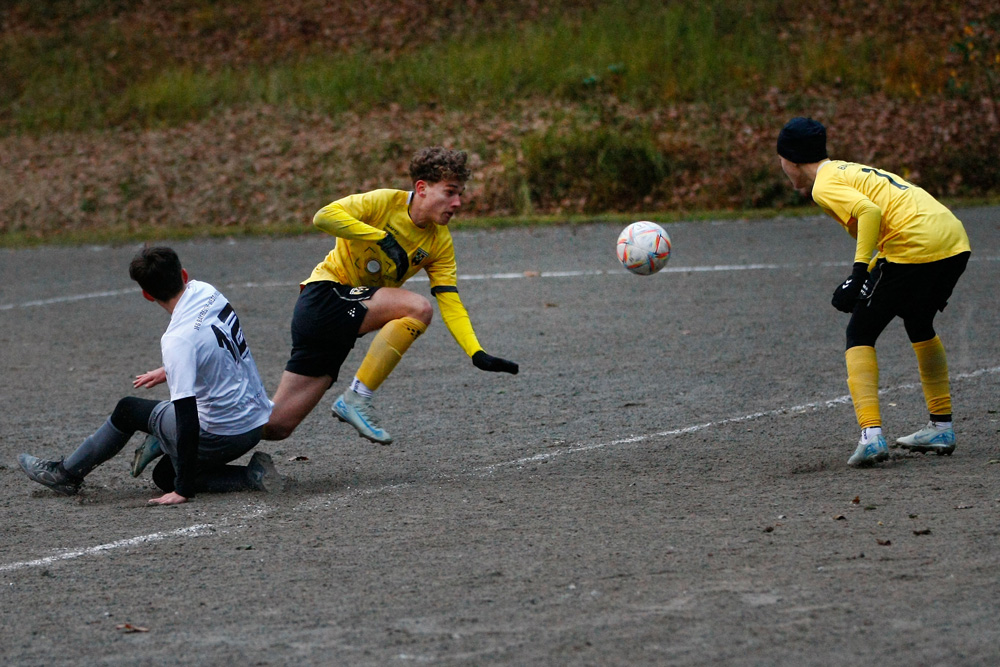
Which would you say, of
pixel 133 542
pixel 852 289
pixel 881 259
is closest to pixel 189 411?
pixel 133 542

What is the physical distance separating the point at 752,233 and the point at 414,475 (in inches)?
420

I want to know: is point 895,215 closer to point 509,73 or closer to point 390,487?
point 390,487

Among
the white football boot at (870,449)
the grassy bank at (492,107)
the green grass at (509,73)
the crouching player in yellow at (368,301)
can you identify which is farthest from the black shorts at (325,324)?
the green grass at (509,73)

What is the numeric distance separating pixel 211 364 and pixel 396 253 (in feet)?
4.14

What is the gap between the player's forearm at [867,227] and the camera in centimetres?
598

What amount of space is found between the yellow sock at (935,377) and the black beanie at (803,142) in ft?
3.90

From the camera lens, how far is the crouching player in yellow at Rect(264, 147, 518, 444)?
6.73 m

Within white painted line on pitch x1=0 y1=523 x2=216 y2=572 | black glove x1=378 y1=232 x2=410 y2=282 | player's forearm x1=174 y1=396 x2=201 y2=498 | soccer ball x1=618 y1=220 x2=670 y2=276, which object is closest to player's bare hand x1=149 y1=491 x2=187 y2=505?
player's forearm x1=174 y1=396 x2=201 y2=498

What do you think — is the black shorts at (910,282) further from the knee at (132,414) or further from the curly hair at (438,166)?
the knee at (132,414)

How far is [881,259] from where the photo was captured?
6332 millimetres

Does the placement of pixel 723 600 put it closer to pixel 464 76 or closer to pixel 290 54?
pixel 464 76

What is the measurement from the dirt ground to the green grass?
40.5 ft

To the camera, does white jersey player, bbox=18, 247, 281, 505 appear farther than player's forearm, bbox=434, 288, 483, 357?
No

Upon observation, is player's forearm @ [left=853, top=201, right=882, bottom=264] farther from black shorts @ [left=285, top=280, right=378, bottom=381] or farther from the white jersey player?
the white jersey player
